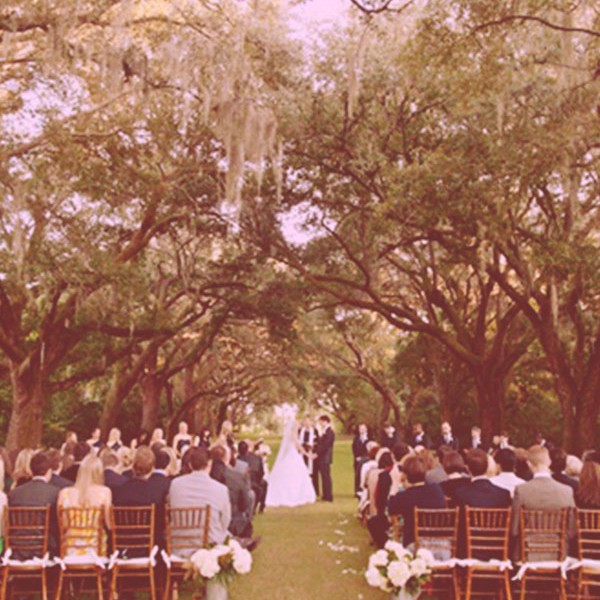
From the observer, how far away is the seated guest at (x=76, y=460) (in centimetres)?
843

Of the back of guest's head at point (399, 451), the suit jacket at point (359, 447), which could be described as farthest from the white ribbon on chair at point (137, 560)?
the suit jacket at point (359, 447)

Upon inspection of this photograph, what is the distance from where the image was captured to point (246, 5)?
51.8ft

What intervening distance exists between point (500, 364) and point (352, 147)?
6458mm

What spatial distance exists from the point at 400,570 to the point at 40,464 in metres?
2.76

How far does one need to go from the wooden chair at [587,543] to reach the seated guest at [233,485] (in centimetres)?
352

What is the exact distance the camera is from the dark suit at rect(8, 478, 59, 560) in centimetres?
634

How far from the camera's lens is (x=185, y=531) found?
651cm

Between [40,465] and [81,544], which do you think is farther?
[40,465]

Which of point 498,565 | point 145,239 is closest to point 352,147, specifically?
point 145,239

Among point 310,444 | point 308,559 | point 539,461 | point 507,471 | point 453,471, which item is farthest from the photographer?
point 310,444

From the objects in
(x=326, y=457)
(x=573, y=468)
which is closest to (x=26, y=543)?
(x=573, y=468)

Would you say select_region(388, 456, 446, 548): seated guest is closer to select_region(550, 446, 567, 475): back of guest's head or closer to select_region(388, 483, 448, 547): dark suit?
select_region(388, 483, 448, 547): dark suit

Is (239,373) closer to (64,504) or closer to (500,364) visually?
(500,364)

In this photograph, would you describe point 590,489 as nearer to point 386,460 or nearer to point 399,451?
point 399,451
